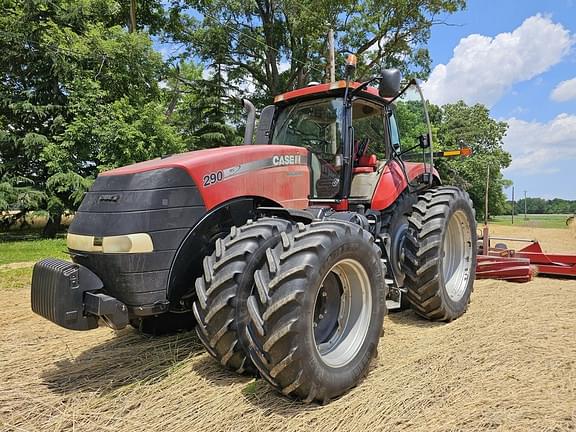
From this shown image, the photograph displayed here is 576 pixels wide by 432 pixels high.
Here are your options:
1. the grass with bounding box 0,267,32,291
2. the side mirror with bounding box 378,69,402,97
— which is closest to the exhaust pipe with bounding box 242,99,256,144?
the side mirror with bounding box 378,69,402,97

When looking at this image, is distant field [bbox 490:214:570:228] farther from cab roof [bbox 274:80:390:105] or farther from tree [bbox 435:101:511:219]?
cab roof [bbox 274:80:390:105]

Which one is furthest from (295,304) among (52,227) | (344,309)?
(52,227)

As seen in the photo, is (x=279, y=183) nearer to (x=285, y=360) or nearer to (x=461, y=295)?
(x=285, y=360)

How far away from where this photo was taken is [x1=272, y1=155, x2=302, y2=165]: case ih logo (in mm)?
3555

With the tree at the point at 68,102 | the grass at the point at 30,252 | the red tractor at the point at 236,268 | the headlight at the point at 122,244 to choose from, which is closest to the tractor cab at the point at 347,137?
the red tractor at the point at 236,268

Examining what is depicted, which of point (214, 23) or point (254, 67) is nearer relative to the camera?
point (214, 23)

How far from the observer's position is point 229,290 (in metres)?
2.65

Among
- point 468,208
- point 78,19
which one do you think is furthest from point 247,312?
point 78,19

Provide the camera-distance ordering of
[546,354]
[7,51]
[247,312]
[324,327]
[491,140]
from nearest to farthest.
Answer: [247,312] < [324,327] < [546,354] < [7,51] < [491,140]

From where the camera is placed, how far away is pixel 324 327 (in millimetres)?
3135

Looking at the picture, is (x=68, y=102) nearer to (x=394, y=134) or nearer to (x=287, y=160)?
(x=394, y=134)

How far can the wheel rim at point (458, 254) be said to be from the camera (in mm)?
4871

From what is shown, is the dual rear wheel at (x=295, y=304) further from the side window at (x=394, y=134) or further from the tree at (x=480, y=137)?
the tree at (x=480, y=137)

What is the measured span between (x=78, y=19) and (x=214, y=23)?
6.70m
